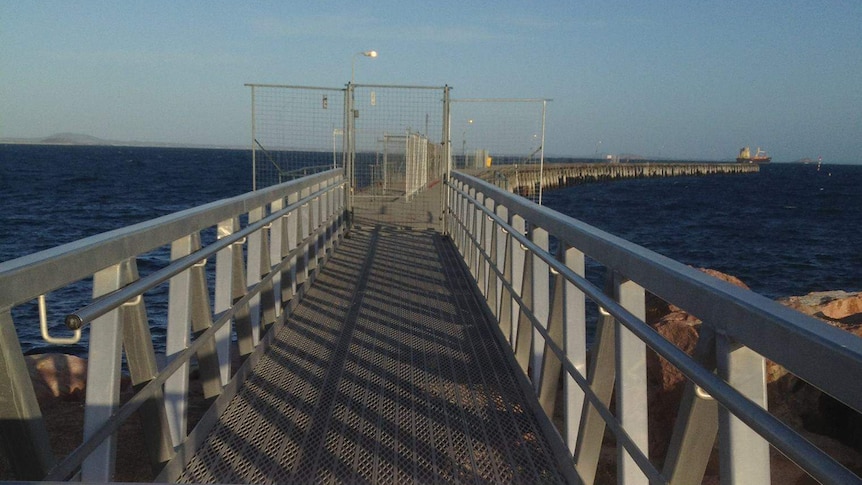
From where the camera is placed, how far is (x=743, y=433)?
1840 mm

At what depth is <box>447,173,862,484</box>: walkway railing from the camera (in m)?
1.55

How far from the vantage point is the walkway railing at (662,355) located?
1552 millimetres

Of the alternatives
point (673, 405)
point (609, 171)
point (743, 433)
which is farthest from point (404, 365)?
point (609, 171)

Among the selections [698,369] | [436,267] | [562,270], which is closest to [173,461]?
[562,270]

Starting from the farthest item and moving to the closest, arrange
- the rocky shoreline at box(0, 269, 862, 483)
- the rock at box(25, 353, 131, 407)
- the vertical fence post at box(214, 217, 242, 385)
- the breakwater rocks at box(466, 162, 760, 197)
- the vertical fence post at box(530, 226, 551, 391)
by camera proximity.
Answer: the breakwater rocks at box(466, 162, 760, 197) → the rock at box(25, 353, 131, 407) → the rocky shoreline at box(0, 269, 862, 483) → the vertical fence post at box(530, 226, 551, 391) → the vertical fence post at box(214, 217, 242, 385)

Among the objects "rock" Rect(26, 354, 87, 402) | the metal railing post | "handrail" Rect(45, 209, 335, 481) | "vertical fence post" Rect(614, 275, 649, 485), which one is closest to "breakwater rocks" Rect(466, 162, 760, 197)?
"rock" Rect(26, 354, 87, 402)

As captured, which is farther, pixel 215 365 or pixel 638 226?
pixel 638 226

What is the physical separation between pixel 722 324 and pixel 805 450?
18.0 inches

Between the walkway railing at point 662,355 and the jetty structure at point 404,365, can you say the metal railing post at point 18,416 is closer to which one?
the jetty structure at point 404,365

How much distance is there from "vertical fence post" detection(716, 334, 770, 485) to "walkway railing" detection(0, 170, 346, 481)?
65.4 inches

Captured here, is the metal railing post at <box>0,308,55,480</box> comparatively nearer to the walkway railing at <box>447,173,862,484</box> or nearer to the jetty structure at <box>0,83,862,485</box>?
the jetty structure at <box>0,83,862,485</box>

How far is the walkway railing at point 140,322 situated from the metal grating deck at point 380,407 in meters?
0.27

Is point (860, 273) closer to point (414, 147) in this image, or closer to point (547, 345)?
point (414, 147)

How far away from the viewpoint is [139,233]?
118 inches
